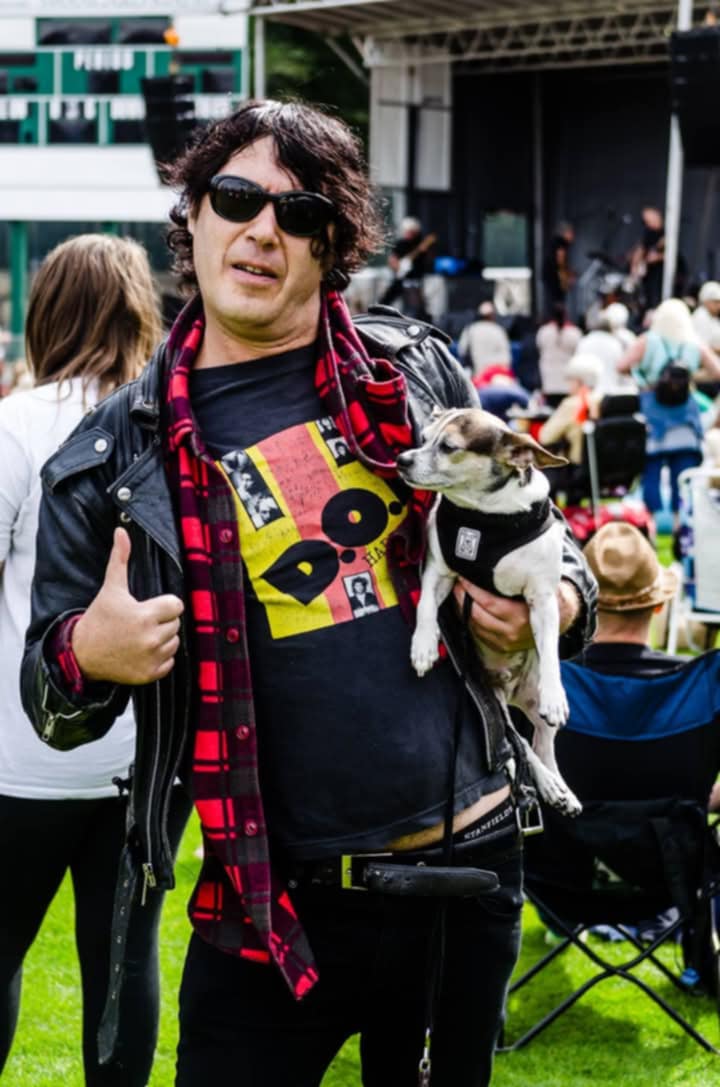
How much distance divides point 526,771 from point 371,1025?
1.36 ft

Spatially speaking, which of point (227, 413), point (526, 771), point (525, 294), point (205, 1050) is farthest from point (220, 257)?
point (525, 294)

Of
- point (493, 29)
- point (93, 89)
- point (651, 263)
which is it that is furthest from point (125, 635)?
point (493, 29)

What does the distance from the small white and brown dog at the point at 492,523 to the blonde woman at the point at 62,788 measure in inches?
28.5

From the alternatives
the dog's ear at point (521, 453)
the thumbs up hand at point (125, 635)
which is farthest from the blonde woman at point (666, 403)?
the thumbs up hand at point (125, 635)

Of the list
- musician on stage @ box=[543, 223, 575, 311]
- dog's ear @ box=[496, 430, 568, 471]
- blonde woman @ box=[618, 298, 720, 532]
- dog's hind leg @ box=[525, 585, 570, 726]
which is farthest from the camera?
musician on stage @ box=[543, 223, 575, 311]

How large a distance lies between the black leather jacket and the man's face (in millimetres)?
125

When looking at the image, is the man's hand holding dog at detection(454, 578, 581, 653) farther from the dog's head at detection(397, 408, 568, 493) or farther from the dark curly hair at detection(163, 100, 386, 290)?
the dark curly hair at detection(163, 100, 386, 290)

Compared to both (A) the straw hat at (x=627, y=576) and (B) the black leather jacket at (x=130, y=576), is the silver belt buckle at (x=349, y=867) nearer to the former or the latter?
(B) the black leather jacket at (x=130, y=576)

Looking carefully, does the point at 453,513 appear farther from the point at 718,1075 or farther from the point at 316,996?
the point at 718,1075

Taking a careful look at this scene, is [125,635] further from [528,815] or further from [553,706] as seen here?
[553,706]

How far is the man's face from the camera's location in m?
2.02

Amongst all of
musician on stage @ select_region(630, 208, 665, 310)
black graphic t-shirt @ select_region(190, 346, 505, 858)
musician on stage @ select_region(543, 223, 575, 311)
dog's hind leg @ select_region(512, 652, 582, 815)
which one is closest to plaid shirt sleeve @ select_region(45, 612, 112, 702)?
black graphic t-shirt @ select_region(190, 346, 505, 858)

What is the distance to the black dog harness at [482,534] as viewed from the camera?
7.59 feet

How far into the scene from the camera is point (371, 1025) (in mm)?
2133
